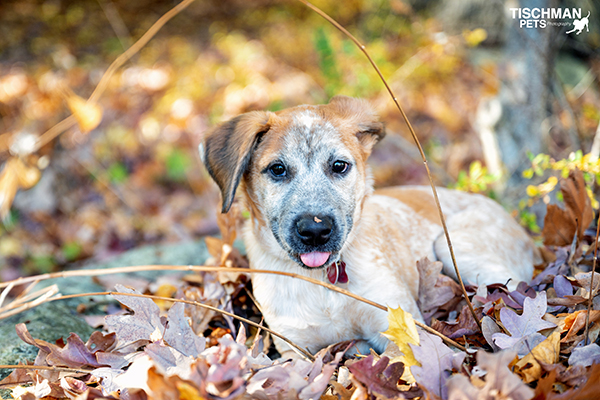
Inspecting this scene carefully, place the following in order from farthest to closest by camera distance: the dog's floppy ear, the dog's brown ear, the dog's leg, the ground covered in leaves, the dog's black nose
Answer: the dog's leg
the dog's floppy ear
the dog's brown ear
the dog's black nose
the ground covered in leaves

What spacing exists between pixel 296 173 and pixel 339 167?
0.99ft

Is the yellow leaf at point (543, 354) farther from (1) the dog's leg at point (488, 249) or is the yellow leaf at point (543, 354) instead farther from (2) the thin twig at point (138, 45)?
(2) the thin twig at point (138, 45)

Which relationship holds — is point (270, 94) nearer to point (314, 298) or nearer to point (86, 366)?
point (314, 298)

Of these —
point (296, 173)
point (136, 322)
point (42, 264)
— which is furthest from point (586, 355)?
point (42, 264)

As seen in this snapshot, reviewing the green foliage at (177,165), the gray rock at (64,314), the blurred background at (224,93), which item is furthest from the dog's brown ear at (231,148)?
the green foliage at (177,165)

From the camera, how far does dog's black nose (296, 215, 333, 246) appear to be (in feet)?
8.64

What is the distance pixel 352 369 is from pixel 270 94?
6.97m

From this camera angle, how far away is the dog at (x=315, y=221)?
281cm

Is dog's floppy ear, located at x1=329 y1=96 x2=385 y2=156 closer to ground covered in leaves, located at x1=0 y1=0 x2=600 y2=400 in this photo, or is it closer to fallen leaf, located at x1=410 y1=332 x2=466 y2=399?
ground covered in leaves, located at x1=0 y1=0 x2=600 y2=400

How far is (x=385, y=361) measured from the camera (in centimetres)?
194

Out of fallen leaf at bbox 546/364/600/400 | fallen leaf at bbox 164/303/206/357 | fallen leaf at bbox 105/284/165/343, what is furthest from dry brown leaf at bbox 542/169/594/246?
fallen leaf at bbox 105/284/165/343

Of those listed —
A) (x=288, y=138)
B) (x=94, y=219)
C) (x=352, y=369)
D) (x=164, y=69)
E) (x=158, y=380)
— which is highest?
(x=164, y=69)

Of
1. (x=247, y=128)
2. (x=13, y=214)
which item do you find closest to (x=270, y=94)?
(x=13, y=214)

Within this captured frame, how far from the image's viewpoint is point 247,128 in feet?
9.89
